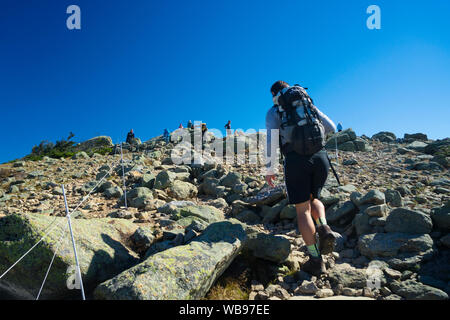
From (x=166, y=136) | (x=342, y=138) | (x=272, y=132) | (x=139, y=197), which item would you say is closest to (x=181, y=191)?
(x=139, y=197)

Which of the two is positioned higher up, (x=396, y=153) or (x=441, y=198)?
(x=396, y=153)

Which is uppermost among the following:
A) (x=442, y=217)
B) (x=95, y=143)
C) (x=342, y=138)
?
(x=95, y=143)

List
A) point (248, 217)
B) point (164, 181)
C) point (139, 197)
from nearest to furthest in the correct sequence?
point (248, 217), point (139, 197), point (164, 181)

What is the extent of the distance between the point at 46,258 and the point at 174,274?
1.86 meters

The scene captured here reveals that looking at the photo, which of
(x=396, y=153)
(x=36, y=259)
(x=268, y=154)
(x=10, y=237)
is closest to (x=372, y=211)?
(x=268, y=154)

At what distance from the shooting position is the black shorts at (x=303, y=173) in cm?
356

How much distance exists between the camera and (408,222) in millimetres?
4285

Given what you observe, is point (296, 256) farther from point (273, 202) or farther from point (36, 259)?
point (36, 259)

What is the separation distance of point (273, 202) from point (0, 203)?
10.0 meters

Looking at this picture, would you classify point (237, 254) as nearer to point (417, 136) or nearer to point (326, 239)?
point (326, 239)

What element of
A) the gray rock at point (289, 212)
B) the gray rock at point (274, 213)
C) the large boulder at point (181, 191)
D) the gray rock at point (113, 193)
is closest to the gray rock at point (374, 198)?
the gray rock at point (289, 212)

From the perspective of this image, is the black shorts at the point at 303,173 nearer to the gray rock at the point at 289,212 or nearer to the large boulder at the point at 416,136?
the gray rock at the point at 289,212

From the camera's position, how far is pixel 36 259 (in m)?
3.13

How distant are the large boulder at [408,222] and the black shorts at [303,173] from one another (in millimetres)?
1939
